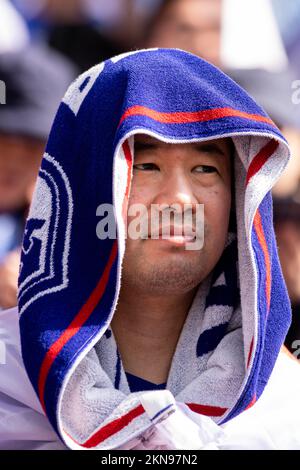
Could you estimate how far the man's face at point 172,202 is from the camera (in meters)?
1.73

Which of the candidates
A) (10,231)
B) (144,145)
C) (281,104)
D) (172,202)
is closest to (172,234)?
(172,202)

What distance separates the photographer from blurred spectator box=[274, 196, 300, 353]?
2629 mm

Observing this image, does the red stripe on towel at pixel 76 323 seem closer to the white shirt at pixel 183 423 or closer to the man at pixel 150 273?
the man at pixel 150 273

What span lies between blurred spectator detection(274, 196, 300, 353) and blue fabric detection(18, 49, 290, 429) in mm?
830

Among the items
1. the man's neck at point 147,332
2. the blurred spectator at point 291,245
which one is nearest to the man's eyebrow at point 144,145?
the man's neck at point 147,332

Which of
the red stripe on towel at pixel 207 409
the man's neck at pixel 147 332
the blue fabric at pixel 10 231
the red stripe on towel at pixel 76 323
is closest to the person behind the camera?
the red stripe on towel at pixel 76 323

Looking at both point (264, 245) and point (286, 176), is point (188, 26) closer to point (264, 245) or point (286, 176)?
point (286, 176)

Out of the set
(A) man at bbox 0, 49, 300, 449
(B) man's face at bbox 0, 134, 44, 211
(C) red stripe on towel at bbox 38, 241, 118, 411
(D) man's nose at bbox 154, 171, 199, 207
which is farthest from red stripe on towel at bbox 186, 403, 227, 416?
(B) man's face at bbox 0, 134, 44, 211

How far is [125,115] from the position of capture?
1643mm

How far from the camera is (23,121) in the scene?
262 cm

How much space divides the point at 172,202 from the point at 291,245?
1.02 meters

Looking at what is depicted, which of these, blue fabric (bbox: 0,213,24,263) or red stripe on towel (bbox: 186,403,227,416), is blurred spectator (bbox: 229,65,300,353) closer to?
blue fabric (bbox: 0,213,24,263)

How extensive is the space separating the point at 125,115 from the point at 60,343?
0.40 meters

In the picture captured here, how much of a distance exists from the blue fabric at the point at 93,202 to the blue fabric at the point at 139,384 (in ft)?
0.62
